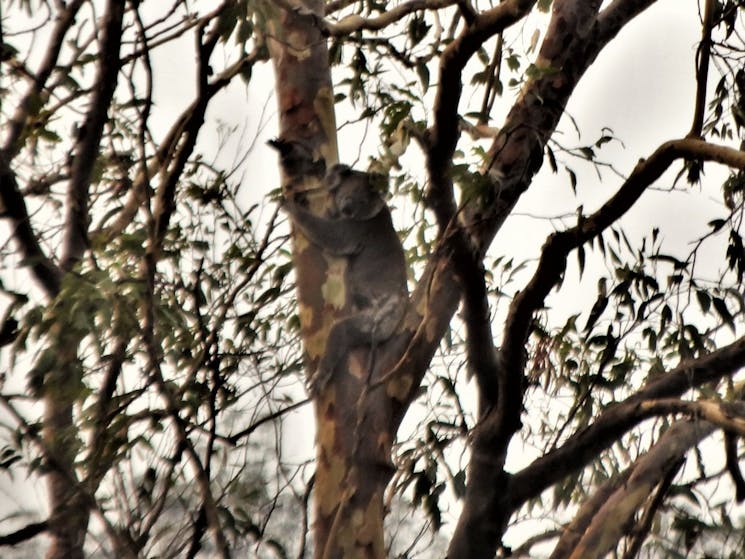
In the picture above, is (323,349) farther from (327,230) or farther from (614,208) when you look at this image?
(614,208)

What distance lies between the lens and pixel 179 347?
329 cm

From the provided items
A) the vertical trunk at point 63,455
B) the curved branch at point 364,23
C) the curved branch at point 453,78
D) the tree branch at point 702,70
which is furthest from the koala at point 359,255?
the tree branch at point 702,70

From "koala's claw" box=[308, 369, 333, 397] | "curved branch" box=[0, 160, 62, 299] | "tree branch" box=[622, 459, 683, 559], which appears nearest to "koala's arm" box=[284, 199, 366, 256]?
"koala's claw" box=[308, 369, 333, 397]

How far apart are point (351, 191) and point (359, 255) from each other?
0.27 m

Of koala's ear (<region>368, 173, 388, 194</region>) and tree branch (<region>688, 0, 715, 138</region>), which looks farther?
koala's ear (<region>368, 173, 388, 194</region>)

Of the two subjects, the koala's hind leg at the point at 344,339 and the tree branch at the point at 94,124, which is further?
the koala's hind leg at the point at 344,339

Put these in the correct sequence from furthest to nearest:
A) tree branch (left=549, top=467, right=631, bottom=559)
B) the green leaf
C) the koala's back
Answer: the koala's back → tree branch (left=549, top=467, right=631, bottom=559) → the green leaf

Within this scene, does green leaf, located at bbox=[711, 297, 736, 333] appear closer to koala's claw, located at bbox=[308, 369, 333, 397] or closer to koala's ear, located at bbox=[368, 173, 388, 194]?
koala's ear, located at bbox=[368, 173, 388, 194]

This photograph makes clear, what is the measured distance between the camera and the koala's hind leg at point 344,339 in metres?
3.04

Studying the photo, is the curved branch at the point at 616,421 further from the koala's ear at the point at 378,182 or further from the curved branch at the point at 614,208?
the koala's ear at the point at 378,182

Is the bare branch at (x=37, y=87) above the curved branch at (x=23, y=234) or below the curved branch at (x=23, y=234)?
above

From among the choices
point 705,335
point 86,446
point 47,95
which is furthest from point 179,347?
point 705,335

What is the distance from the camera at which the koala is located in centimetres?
308

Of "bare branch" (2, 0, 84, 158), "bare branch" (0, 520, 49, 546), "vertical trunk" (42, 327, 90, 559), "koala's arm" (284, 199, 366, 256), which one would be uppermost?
"bare branch" (2, 0, 84, 158)
